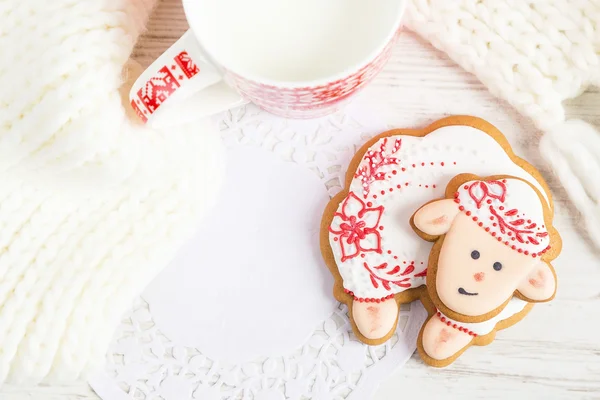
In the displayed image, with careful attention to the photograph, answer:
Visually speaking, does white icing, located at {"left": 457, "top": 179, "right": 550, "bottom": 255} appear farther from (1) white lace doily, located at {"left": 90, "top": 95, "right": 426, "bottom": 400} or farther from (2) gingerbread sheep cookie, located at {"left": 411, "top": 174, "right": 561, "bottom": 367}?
(1) white lace doily, located at {"left": 90, "top": 95, "right": 426, "bottom": 400}

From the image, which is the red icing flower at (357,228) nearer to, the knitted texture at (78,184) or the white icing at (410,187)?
the white icing at (410,187)

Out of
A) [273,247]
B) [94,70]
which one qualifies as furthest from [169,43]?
[273,247]

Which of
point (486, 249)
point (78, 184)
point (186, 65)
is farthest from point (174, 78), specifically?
point (486, 249)

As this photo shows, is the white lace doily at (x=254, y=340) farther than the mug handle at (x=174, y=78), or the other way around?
the white lace doily at (x=254, y=340)

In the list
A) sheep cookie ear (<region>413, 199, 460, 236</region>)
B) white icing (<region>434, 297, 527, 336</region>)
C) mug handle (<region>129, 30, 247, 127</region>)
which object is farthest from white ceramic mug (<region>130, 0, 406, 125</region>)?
white icing (<region>434, 297, 527, 336</region>)

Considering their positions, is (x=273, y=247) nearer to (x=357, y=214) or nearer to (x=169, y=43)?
(x=357, y=214)

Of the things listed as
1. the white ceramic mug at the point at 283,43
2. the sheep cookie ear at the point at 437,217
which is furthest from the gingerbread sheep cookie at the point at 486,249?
the white ceramic mug at the point at 283,43

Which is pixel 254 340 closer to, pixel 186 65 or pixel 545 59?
pixel 186 65
